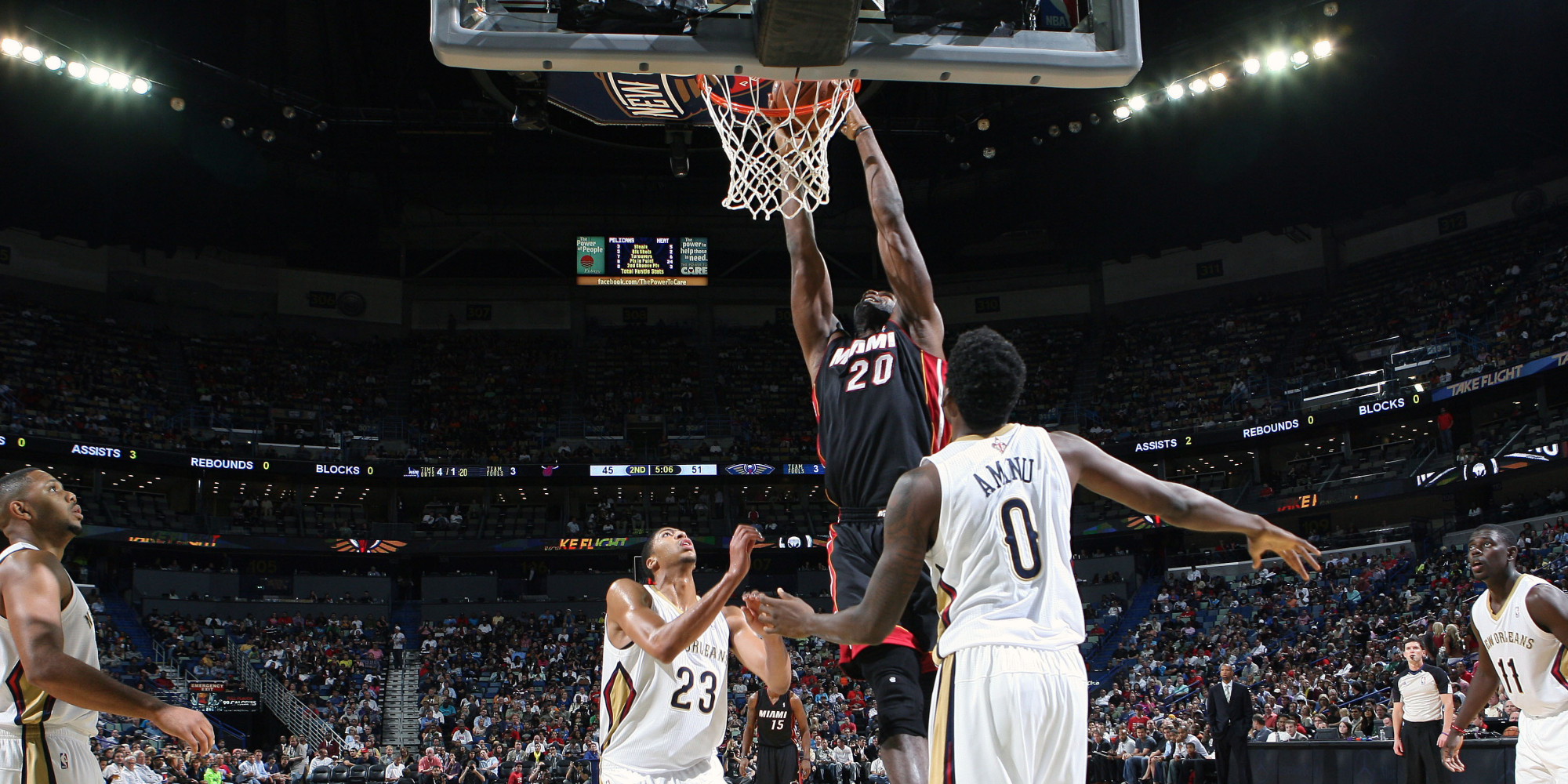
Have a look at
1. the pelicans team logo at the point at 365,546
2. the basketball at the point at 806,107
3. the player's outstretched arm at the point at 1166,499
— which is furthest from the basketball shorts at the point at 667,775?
the pelicans team logo at the point at 365,546

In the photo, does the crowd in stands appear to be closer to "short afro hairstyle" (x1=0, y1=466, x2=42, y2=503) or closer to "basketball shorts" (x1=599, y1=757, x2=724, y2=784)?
"basketball shorts" (x1=599, y1=757, x2=724, y2=784)

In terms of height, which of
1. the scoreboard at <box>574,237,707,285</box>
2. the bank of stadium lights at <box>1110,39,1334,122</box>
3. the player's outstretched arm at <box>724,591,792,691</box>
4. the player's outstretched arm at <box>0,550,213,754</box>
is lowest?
the player's outstretched arm at <box>724,591,792,691</box>

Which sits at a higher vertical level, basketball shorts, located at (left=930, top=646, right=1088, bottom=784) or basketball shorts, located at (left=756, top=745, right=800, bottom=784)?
basketball shorts, located at (left=930, top=646, right=1088, bottom=784)

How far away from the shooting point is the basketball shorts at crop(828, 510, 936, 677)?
4.34m

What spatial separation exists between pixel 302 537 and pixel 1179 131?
25227 millimetres

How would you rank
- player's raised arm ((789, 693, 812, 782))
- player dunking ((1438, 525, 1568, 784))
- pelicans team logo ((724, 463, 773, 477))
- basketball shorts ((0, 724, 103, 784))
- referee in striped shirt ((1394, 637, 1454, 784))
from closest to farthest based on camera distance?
basketball shorts ((0, 724, 103, 784)) < player dunking ((1438, 525, 1568, 784)) < referee in striped shirt ((1394, 637, 1454, 784)) < player's raised arm ((789, 693, 812, 782)) < pelicans team logo ((724, 463, 773, 477))

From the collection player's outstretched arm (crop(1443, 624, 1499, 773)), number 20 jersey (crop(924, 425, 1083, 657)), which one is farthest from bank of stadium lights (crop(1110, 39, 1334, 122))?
number 20 jersey (crop(924, 425, 1083, 657))

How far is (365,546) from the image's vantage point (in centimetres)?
3078

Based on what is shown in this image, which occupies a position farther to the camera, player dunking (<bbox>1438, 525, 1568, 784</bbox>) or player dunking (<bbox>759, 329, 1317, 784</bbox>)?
player dunking (<bbox>1438, 525, 1568, 784</bbox>)

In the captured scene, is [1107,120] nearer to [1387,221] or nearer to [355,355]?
[1387,221]

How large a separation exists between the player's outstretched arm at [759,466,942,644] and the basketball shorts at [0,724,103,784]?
2.51 metres

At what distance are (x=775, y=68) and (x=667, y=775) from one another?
3206 millimetres

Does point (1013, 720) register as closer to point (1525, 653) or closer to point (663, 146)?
point (1525, 653)

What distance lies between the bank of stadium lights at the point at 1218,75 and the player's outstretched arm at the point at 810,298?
22.0 metres
